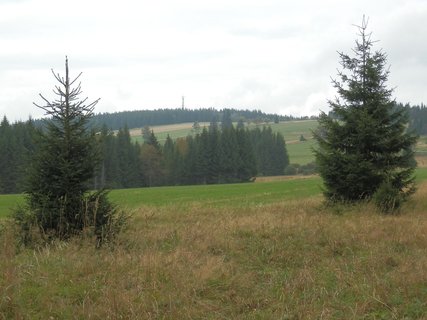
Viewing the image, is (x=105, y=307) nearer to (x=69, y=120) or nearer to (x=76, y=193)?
(x=76, y=193)

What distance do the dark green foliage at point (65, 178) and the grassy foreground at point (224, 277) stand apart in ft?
2.76

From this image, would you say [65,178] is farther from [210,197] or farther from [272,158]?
[272,158]

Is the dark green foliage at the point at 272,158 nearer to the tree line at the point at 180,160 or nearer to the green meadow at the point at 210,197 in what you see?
the tree line at the point at 180,160

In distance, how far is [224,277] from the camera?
628 centimetres

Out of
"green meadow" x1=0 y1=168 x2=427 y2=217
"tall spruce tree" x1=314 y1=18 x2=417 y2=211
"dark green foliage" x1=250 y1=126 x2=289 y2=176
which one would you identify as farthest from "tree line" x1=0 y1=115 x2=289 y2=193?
"tall spruce tree" x1=314 y1=18 x2=417 y2=211

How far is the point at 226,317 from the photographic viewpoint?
196 inches

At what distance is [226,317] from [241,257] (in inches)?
111

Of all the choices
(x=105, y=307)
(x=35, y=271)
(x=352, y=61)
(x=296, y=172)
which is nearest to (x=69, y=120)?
(x=35, y=271)

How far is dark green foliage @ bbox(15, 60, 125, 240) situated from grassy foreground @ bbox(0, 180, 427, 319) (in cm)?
84

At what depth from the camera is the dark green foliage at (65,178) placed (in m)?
8.61

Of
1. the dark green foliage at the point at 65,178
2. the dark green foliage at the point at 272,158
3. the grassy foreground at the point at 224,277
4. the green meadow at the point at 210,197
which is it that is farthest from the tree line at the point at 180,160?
the grassy foreground at the point at 224,277

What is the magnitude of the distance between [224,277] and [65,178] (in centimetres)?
417

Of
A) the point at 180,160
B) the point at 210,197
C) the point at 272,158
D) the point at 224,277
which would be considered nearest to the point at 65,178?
the point at 224,277

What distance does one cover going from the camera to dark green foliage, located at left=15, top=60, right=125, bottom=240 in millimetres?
8609
